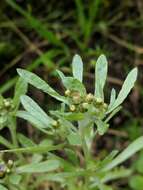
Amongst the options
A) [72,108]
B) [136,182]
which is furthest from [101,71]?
[136,182]

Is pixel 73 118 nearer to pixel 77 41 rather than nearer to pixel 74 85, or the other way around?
pixel 74 85

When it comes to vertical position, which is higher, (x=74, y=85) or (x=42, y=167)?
(x=74, y=85)

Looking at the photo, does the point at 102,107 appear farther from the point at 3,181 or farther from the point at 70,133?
the point at 3,181

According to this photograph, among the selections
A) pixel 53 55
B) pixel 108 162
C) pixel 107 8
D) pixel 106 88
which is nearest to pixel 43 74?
pixel 53 55

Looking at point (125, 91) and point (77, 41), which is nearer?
point (125, 91)

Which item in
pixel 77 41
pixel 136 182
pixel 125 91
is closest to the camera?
pixel 125 91

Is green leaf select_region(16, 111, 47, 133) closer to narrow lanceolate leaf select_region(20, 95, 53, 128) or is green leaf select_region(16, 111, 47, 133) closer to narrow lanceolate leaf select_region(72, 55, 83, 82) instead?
narrow lanceolate leaf select_region(20, 95, 53, 128)

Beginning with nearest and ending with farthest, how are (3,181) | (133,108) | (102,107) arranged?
1. (102,107)
2. (3,181)
3. (133,108)
